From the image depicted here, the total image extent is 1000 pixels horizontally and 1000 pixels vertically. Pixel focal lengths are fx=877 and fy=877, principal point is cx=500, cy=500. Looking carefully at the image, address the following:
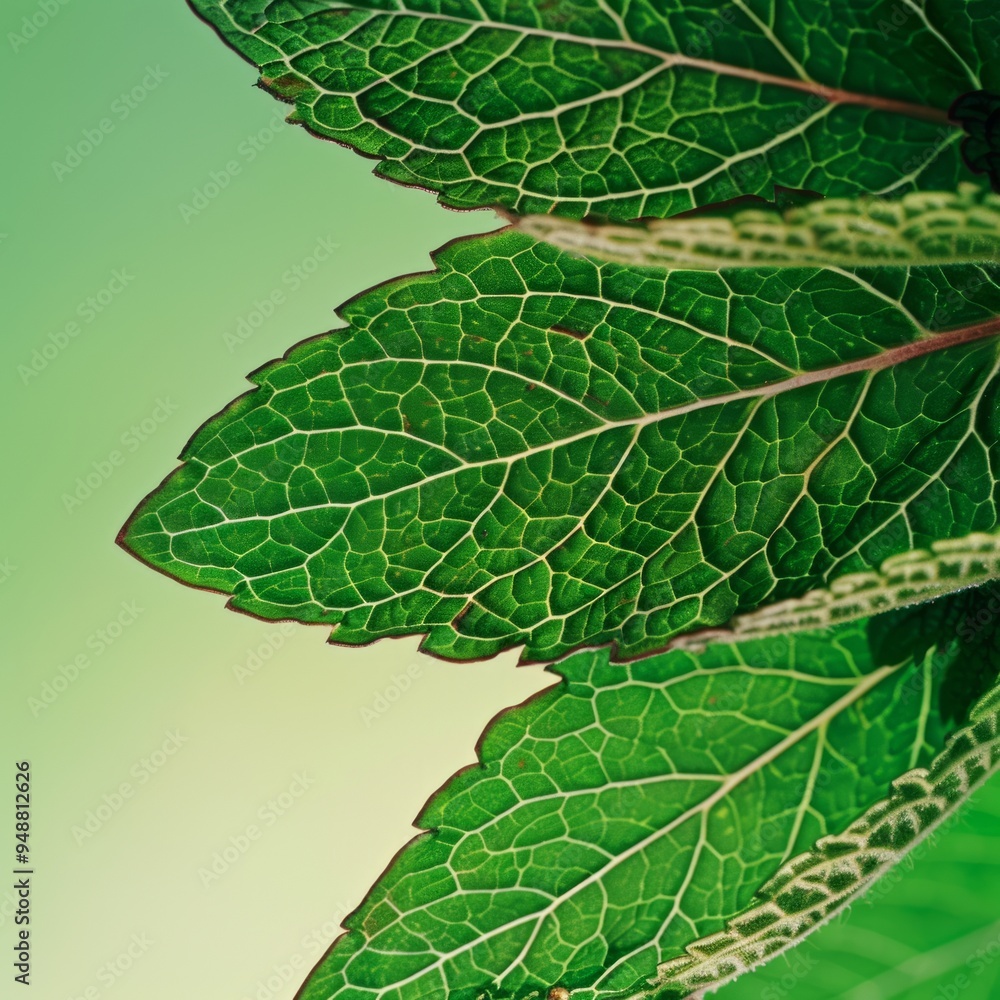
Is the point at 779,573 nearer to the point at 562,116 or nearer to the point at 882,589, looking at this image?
the point at 882,589

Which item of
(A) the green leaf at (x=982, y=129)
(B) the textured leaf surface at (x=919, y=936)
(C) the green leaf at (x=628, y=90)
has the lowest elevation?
(B) the textured leaf surface at (x=919, y=936)

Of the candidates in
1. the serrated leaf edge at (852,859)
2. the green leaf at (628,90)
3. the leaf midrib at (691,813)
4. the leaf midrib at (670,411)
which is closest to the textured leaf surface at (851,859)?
the serrated leaf edge at (852,859)

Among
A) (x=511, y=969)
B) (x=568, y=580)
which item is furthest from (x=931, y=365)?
(x=511, y=969)

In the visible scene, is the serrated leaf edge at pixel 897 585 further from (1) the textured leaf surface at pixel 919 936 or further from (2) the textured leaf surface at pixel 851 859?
(1) the textured leaf surface at pixel 919 936

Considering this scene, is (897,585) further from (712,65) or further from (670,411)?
(712,65)

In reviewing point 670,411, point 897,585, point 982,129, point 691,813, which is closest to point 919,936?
point 691,813

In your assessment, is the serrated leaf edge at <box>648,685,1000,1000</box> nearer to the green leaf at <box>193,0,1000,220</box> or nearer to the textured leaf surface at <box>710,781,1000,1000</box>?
the textured leaf surface at <box>710,781,1000,1000</box>
